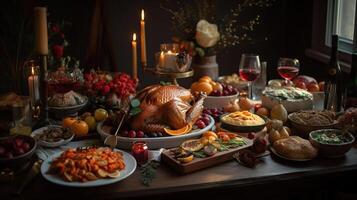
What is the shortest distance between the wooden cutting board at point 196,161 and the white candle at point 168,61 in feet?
→ 1.83

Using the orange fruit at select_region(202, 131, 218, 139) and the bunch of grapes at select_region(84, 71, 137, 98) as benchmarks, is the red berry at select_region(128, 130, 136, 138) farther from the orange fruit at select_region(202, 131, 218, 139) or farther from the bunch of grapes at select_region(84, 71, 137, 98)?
the bunch of grapes at select_region(84, 71, 137, 98)

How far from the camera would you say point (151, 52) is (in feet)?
11.3

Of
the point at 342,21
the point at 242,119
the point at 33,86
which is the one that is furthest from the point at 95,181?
the point at 342,21

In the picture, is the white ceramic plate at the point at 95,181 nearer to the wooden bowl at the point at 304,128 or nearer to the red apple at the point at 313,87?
the wooden bowl at the point at 304,128

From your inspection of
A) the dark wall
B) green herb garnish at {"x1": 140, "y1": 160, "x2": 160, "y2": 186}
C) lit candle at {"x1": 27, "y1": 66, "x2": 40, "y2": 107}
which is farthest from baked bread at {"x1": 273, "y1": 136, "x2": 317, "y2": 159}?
the dark wall

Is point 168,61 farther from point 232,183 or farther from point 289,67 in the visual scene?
point 232,183

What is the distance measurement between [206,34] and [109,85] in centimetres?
61

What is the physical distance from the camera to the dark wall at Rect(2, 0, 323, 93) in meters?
3.22

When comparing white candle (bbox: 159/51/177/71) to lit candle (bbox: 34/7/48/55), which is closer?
lit candle (bbox: 34/7/48/55)

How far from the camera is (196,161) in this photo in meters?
1.45

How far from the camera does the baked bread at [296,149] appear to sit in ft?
4.94

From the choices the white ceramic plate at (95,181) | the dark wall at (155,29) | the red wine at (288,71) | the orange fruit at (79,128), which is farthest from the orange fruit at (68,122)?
the dark wall at (155,29)

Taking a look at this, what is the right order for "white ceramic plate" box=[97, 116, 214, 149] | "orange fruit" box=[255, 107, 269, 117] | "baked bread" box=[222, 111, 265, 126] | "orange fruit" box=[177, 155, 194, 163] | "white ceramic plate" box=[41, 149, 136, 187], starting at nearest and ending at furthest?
"white ceramic plate" box=[41, 149, 136, 187], "orange fruit" box=[177, 155, 194, 163], "white ceramic plate" box=[97, 116, 214, 149], "baked bread" box=[222, 111, 265, 126], "orange fruit" box=[255, 107, 269, 117]

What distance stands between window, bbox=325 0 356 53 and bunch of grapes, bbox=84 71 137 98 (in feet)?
4.72
